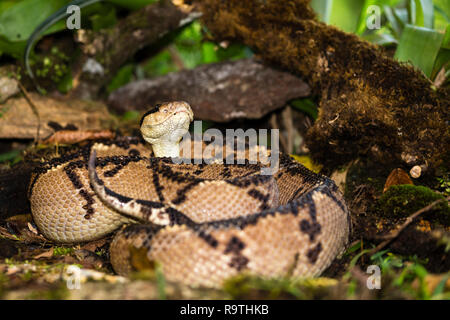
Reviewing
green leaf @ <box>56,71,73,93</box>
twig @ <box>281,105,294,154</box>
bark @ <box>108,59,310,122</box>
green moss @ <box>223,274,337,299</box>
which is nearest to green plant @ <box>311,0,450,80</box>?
bark @ <box>108,59,310,122</box>

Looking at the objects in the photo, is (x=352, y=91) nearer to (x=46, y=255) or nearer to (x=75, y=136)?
(x=46, y=255)

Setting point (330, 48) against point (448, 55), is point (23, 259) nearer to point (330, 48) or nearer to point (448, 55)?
point (330, 48)

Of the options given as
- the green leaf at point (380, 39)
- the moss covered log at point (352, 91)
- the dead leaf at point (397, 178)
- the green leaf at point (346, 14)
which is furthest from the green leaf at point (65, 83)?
the dead leaf at point (397, 178)

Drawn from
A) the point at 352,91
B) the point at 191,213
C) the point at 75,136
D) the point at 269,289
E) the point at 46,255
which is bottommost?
the point at 46,255

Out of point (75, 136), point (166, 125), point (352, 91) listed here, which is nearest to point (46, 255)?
point (166, 125)

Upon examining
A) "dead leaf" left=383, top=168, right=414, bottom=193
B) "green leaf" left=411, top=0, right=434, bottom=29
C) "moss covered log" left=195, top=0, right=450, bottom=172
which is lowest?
"dead leaf" left=383, top=168, right=414, bottom=193

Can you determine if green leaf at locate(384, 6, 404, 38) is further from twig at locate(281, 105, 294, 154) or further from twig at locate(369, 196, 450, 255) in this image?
twig at locate(369, 196, 450, 255)

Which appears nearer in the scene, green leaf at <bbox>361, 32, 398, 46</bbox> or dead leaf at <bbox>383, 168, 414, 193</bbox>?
dead leaf at <bbox>383, 168, 414, 193</bbox>
